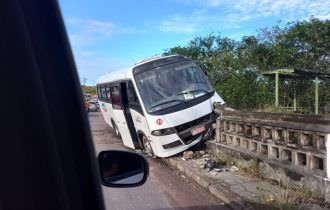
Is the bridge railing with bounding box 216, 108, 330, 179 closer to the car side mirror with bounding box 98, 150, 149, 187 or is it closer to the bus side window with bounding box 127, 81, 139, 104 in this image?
the bus side window with bounding box 127, 81, 139, 104

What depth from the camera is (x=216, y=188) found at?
8.75 metres

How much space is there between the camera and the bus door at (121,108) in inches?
577

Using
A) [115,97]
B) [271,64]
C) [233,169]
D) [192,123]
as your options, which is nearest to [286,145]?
[233,169]

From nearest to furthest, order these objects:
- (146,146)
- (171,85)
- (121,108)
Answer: (171,85), (146,146), (121,108)

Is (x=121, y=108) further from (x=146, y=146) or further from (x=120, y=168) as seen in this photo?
(x=120, y=168)

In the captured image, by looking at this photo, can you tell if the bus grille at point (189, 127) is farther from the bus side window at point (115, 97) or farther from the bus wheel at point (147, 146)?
the bus side window at point (115, 97)

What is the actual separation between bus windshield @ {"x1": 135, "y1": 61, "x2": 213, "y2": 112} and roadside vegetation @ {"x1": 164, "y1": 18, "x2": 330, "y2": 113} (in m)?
5.26

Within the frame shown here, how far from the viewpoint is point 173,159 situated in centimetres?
1245

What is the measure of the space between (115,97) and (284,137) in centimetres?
826

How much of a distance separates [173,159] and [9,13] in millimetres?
11253

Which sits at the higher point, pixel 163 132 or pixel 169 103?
pixel 169 103

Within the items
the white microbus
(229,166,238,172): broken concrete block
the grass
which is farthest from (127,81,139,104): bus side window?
the grass

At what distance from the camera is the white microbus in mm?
12453

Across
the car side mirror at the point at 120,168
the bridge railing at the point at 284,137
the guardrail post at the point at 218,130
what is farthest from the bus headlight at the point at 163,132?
the car side mirror at the point at 120,168
